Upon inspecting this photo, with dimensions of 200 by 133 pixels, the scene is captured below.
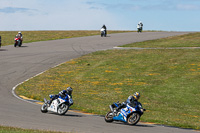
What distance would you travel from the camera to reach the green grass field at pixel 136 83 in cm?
2020

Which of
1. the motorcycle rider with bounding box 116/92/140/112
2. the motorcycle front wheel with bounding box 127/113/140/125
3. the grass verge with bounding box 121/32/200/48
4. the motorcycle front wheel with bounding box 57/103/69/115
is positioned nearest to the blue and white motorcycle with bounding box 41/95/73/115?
the motorcycle front wheel with bounding box 57/103/69/115

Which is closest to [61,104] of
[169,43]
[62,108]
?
[62,108]

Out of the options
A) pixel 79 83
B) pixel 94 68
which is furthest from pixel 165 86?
pixel 94 68

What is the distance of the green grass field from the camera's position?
2020 cm

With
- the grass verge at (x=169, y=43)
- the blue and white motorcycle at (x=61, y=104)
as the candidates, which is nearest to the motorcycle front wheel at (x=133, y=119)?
the blue and white motorcycle at (x=61, y=104)

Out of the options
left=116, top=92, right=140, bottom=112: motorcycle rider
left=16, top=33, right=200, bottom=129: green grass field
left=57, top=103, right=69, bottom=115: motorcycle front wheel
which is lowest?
left=16, top=33, right=200, bottom=129: green grass field

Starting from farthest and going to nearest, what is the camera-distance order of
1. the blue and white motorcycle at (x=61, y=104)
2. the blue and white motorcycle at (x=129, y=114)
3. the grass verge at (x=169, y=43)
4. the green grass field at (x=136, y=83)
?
the grass verge at (x=169, y=43) < the green grass field at (x=136, y=83) < the blue and white motorcycle at (x=61, y=104) < the blue and white motorcycle at (x=129, y=114)

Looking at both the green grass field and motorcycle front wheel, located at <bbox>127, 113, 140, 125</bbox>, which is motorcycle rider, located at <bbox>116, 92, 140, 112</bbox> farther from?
the green grass field

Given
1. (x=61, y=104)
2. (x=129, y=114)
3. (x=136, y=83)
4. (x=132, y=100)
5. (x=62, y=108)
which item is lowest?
(x=136, y=83)

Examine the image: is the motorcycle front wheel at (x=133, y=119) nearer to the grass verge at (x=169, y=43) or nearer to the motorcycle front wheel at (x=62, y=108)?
the motorcycle front wheel at (x=62, y=108)

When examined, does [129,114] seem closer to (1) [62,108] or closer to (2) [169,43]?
(1) [62,108]

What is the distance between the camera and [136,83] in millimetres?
28078

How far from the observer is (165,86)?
2711 cm

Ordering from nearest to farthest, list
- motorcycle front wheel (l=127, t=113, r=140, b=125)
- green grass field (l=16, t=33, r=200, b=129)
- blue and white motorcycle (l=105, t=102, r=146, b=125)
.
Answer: blue and white motorcycle (l=105, t=102, r=146, b=125) → motorcycle front wheel (l=127, t=113, r=140, b=125) → green grass field (l=16, t=33, r=200, b=129)
